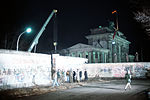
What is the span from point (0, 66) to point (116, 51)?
222 ft

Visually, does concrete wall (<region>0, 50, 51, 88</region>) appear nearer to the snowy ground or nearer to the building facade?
the snowy ground

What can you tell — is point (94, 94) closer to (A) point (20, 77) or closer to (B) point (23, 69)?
(A) point (20, 77)

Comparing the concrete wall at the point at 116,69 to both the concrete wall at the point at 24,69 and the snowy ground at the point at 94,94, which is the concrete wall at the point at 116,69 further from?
the snowy ground at the point at 94,94

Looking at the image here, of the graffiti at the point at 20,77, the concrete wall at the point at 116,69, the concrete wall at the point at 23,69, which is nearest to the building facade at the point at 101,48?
the concrete wall at the point at 116,69

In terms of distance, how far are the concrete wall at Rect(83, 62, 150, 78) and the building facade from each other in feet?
82.0

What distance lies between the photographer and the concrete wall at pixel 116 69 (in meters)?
32.7

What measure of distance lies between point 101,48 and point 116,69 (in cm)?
3355

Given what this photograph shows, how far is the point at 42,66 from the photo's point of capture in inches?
930

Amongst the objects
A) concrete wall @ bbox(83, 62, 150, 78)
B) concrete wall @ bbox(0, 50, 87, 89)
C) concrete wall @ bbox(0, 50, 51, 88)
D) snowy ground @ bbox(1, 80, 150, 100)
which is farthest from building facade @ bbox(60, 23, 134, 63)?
snowy ground @ bbox(1, 80, 150, 100)

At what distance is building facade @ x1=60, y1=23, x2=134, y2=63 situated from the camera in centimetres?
6325

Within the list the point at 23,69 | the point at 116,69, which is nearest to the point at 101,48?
the point at 116,69

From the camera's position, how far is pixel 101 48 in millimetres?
68125

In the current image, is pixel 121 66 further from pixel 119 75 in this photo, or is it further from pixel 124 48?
pixel 124 48

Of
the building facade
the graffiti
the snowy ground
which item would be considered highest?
the building facade
